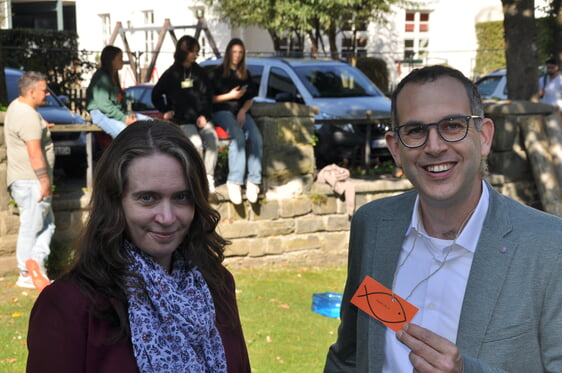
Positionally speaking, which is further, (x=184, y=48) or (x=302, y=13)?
(x=302, y=13)

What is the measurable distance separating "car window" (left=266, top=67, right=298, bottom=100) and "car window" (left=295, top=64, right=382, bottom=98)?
8.2 inches

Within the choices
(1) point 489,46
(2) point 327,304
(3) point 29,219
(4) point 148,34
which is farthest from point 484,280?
(1) point 489,46

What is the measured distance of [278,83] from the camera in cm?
1258

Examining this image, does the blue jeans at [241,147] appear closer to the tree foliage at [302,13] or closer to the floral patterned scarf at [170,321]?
the floral patterned scarf at [170,321]

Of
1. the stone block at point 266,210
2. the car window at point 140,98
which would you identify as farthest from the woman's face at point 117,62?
the car window at point 140,98

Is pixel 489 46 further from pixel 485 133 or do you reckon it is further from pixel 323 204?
pixel 485 133

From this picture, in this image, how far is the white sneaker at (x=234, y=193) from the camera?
28.5ft

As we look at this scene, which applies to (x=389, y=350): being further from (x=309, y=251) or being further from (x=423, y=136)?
(x=309, y=251)

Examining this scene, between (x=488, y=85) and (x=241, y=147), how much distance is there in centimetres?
1040

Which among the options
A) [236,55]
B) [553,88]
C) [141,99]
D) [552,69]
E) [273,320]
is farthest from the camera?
[141,99]

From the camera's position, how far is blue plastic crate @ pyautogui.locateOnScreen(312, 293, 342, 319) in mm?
7227

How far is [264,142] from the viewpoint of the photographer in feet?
29.5

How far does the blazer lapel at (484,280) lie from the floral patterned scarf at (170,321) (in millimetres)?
841

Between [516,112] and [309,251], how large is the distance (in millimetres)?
3361
